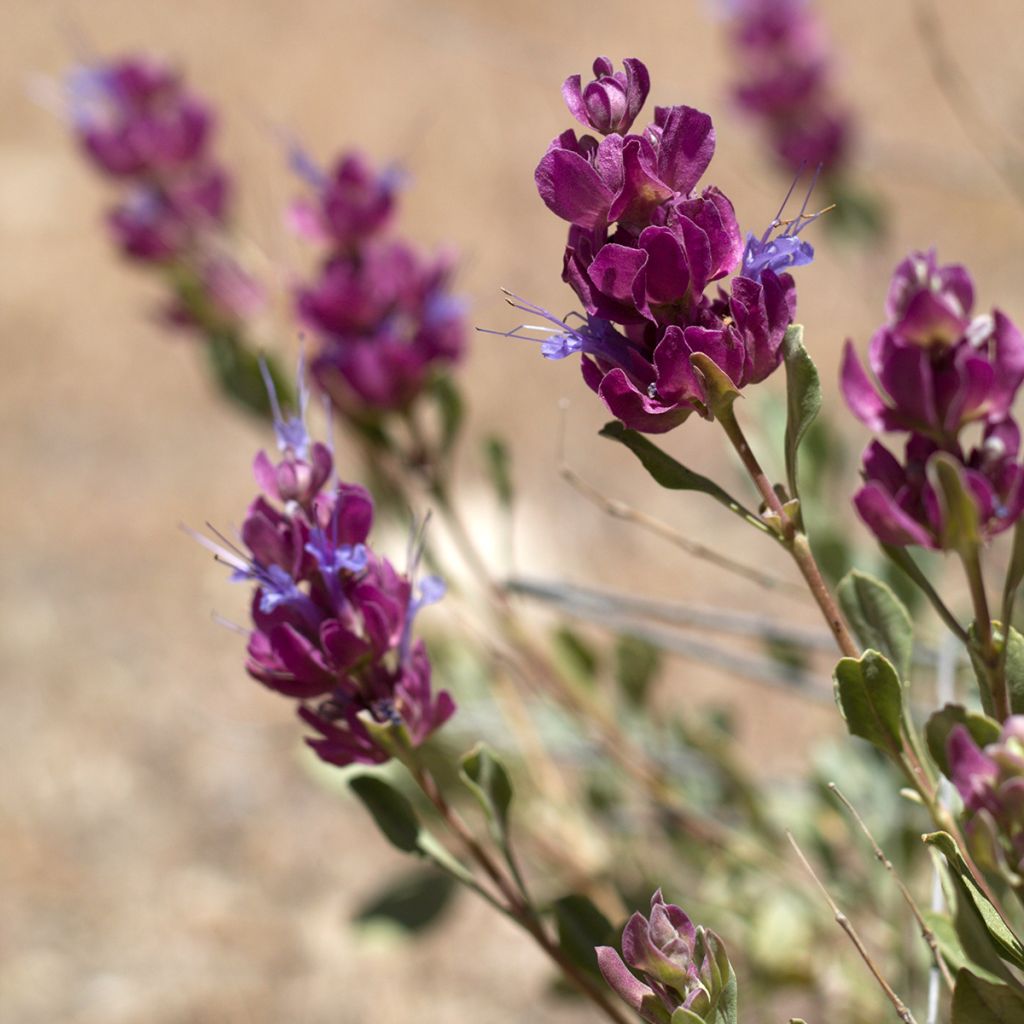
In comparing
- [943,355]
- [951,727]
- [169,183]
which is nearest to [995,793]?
[951,727]

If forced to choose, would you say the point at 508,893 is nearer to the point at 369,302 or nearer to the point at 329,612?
the point at 329,612

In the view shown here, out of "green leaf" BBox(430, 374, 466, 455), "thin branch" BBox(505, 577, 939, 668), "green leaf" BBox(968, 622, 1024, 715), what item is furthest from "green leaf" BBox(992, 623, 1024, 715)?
"green leaf" BBox(430, 374, 466, 455)

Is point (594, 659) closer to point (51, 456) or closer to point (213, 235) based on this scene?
point (213, 235)

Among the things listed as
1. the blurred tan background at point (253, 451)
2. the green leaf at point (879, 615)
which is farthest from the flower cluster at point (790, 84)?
the green leaf at point (879, 615)

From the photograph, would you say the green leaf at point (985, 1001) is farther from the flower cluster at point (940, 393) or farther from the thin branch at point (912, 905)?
the flower cluster at point (940, 393)

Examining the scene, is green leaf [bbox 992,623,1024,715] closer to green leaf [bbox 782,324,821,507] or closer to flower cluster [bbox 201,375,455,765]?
green leaf [bbox 782,324,821,507]

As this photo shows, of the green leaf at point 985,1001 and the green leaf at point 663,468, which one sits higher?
the green leaf at point 663,468
